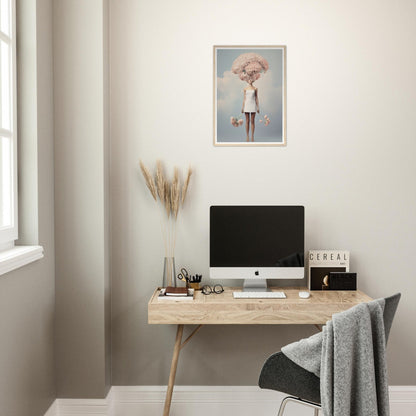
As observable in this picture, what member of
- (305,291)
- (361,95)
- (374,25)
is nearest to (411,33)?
(374,25)

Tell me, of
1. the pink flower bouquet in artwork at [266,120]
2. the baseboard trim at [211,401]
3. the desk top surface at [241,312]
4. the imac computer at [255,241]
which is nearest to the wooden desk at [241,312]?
the desk top surface at [241,312]

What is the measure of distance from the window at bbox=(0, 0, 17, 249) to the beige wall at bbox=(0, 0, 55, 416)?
0.07 meters

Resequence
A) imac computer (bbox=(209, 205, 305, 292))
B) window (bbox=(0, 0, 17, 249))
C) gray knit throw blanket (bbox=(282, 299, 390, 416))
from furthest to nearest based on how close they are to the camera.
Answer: imac computer (bbox=(209, 205, 305, 292))
window (bbox=(0, 0, 17, 249))
gray knit throw blanket (bbox=(282, 299, 390, 416))

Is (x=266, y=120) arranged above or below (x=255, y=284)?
above

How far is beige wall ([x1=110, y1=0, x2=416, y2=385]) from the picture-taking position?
106 inches

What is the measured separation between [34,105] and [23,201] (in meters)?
0.47

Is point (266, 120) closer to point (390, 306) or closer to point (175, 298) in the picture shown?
point (175, 298)

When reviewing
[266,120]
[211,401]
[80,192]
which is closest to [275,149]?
[266,120]

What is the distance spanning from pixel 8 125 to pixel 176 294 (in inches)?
45.7

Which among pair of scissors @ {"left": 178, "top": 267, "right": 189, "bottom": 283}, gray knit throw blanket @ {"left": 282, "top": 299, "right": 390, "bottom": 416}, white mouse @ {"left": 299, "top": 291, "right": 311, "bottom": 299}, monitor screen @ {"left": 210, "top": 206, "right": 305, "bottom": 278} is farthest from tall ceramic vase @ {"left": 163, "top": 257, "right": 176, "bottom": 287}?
gray knit throw blanket @ {"left": 282, "top": 299, "right": 390, "bottom": 416}

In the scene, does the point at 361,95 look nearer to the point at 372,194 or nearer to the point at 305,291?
the point at 372,194

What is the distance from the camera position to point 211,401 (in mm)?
2752

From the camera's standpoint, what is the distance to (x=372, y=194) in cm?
273

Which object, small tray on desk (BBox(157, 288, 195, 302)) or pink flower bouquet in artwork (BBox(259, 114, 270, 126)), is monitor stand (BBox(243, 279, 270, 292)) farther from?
pink flower bouquet in artwork (BBox(259, 114, 270, 126))
